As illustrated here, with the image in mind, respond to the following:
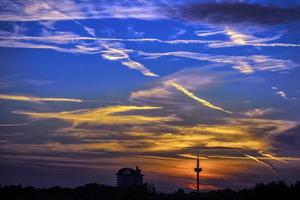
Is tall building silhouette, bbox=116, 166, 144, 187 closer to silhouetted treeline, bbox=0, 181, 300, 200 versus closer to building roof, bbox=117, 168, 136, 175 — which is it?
building roof, bbox=117, 168, 136, 175

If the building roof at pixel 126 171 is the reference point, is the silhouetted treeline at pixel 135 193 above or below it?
below

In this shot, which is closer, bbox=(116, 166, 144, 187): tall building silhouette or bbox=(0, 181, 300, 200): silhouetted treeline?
bbox=(0, 181, 300, 200): silhouetted treeline

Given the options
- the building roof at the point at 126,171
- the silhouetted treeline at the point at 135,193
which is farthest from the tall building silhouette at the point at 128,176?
the silhouetted treeline at the point at 135,193

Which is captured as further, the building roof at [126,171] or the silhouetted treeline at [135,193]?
the building roof at [126,171]

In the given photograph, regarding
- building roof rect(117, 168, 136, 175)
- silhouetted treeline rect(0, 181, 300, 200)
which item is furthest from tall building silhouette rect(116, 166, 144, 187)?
silhouetted treeline rect(0, 181, 300, 200)

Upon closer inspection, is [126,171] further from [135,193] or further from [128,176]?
[135,193]

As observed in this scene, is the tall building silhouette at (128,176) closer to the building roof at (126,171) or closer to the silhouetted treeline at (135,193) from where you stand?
the building roof at (126,171)

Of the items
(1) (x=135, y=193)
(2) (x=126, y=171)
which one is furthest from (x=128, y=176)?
(1) (x=135, y=193)

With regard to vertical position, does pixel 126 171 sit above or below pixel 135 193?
above

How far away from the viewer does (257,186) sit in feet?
215

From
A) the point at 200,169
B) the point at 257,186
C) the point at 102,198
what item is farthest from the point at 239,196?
the point at 200,169

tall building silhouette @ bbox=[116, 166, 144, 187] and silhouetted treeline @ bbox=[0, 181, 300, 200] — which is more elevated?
tall building silhouette @ bbox=[116, 166, 144, 187]

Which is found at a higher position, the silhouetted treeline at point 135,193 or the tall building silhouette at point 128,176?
the tall building silhouette at point 128,176

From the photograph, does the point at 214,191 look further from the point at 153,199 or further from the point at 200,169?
the point at 153,199
